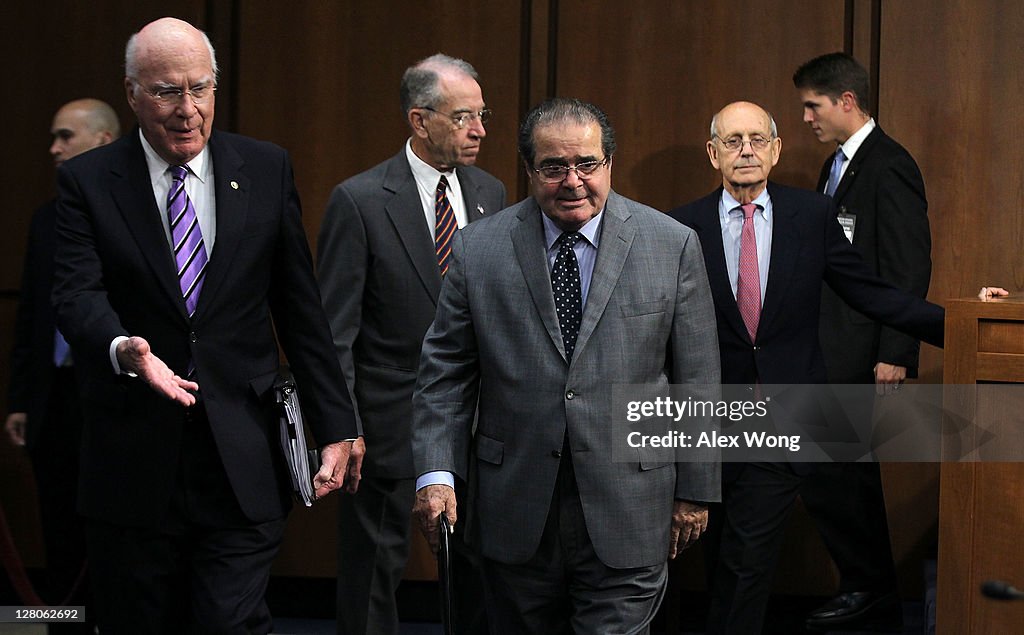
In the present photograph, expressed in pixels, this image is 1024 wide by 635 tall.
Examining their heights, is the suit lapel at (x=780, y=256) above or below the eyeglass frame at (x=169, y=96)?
below

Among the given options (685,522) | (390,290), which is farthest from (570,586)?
(390,290)

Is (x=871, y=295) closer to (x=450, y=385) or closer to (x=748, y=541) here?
(x=748, y=541)

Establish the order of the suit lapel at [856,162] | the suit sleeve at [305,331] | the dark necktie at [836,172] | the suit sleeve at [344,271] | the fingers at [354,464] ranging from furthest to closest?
the dark necktie at [836,172], the suit lapel at [856,162], the suit sleeve at [344,271], the fingers at [354,464], the suit sleeve at [305,331]

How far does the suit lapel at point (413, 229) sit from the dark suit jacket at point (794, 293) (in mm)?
908

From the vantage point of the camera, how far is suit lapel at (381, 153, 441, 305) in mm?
4270

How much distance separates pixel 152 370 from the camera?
277 cm

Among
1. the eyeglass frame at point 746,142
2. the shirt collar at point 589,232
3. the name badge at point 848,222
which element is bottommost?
the shirt collar at point 589,232

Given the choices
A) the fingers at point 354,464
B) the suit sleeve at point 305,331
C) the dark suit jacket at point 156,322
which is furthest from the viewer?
the fingers at point 354,464

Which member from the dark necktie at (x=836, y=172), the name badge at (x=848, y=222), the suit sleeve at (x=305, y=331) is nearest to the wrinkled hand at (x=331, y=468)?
the suit sleeve at (x=305, y=331)

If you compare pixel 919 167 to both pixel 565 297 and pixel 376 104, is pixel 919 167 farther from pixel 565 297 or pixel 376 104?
pixel 565 297

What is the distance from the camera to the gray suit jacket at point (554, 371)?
3102 mm

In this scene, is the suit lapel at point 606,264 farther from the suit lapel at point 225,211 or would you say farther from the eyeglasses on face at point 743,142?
the eyeglasses on face at point 743,142

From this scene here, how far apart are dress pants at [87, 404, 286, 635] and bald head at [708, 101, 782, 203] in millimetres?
2185

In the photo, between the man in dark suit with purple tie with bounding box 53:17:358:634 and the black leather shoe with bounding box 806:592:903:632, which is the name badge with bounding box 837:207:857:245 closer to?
the black leather shoe with bounding box 806:592:903:632
